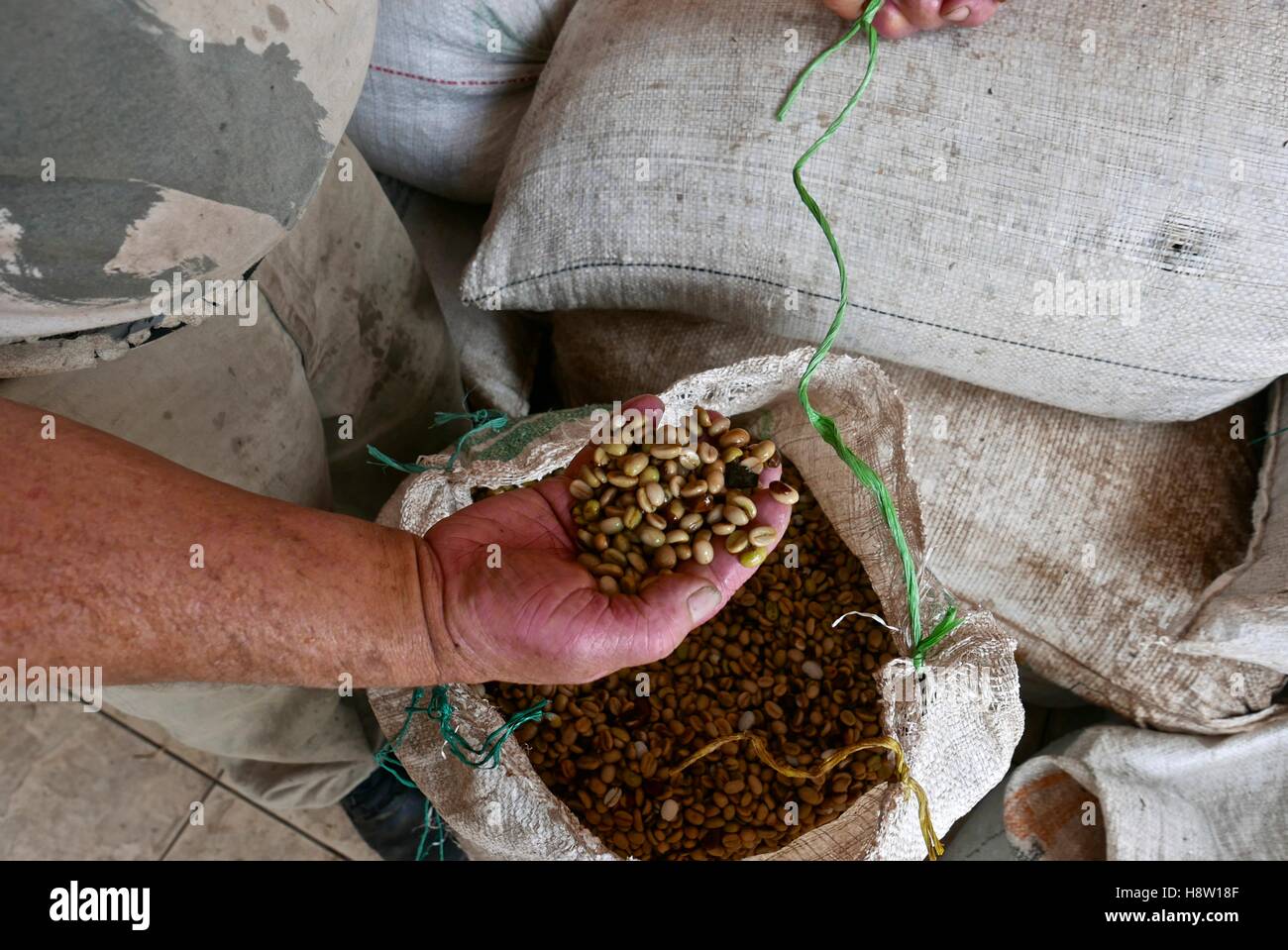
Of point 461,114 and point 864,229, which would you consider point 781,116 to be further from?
point 461,114

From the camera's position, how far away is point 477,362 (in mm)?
1151

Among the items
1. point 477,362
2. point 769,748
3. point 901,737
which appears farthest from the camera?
point 477,362

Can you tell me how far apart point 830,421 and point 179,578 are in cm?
52

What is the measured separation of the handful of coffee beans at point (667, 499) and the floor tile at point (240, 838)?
858 mm

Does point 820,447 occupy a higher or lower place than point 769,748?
higher

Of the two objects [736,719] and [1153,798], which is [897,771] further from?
[1153,798]

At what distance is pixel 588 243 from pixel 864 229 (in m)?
0.27

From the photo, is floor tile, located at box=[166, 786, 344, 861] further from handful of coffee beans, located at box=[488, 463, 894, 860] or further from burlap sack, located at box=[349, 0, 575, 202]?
burlap sack, located at box=[349, 0, 575, 202]

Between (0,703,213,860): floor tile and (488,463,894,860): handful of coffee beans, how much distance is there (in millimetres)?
799

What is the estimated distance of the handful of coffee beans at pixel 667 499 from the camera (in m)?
0.74

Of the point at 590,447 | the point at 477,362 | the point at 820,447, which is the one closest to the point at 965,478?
the point at 820,447
